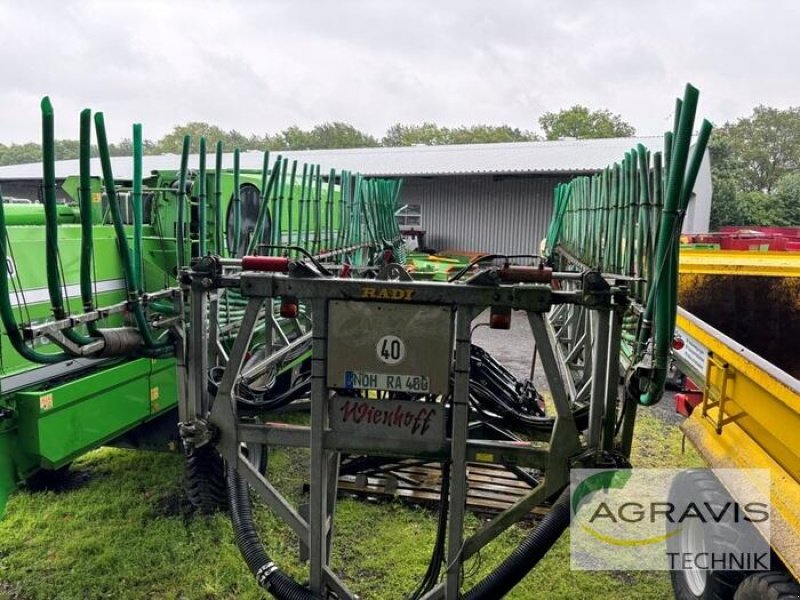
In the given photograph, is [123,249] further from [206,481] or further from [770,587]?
[770,587]

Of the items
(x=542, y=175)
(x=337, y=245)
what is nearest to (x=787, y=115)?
(x=542, y=175)

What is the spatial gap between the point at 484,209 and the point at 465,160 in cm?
228

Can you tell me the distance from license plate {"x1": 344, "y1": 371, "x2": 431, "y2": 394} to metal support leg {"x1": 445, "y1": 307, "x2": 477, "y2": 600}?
113 mm

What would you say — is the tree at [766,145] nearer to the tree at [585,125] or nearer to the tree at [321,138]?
the tree at [585,125]

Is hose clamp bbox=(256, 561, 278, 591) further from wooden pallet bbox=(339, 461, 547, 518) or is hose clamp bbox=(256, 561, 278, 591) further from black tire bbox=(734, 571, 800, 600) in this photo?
black tire bbox=(734, 571, 800, 600)

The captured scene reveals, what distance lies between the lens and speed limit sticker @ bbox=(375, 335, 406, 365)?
1893 millimetres

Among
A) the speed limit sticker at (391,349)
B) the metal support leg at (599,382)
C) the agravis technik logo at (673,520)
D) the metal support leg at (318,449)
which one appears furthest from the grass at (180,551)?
the speed limit sticker at (391,349)

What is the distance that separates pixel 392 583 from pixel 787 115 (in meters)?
43.4

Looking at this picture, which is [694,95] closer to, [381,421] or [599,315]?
[599,315]

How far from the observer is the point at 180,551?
3264 millimetres

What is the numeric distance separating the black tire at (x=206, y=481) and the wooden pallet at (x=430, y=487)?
31.0 inches

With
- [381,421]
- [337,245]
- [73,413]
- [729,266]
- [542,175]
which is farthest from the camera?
[542,175]

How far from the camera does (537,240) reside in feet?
46.6

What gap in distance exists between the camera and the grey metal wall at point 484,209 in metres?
14.1
